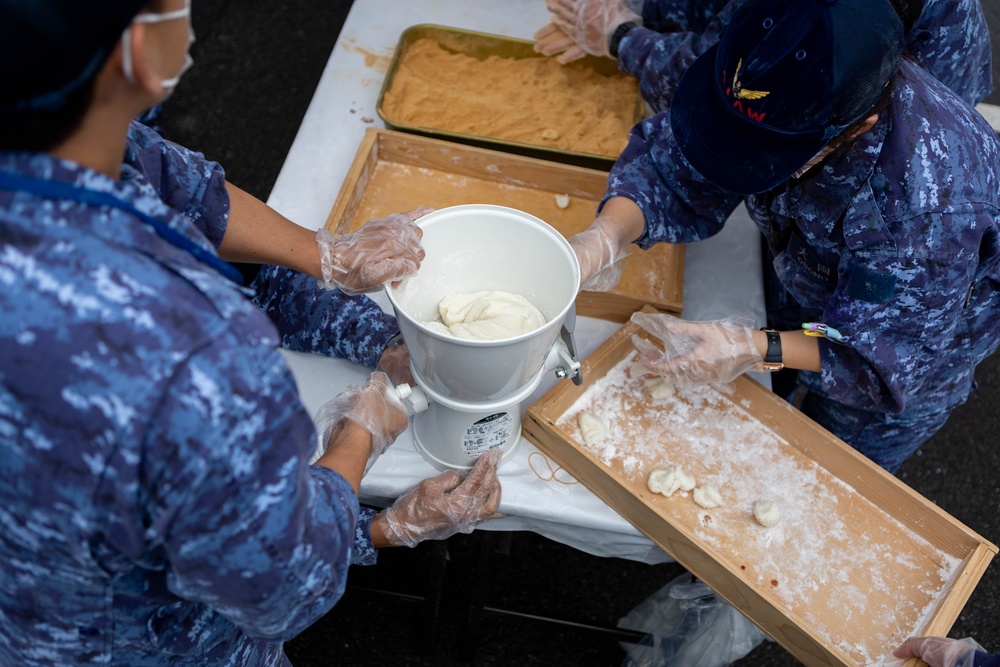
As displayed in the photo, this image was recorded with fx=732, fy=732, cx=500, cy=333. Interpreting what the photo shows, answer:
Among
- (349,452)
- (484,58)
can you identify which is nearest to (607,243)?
(349,452)

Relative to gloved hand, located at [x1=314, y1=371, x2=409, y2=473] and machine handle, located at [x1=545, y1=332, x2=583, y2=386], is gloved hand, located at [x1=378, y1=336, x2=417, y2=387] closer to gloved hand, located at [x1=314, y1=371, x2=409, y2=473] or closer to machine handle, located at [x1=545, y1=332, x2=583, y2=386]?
gloved hand, located at [x1=314, y1=371, x2=409, y2=473]

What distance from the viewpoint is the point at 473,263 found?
155 centimetres

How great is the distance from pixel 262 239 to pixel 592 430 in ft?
2.83

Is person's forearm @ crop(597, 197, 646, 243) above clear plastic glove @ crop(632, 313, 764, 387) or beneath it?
above

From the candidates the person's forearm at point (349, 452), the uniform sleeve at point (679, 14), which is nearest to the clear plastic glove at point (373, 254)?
the person's forearm at point (349, 452)

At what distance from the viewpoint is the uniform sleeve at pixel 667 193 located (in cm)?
193

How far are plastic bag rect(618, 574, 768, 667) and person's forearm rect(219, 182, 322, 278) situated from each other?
52.7 inches

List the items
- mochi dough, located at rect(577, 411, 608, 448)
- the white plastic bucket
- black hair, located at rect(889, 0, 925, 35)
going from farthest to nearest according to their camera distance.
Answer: black hair, located at rect(889, 0, 925, 35) < mochi dough, located at rect(577, 411, 608, 448) < the white plastic bucket

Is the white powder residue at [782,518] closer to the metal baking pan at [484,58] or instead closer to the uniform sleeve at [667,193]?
the uniform sleeve at [667,193]

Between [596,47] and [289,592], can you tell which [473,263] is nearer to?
[289,592]

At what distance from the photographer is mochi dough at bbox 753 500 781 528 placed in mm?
1621

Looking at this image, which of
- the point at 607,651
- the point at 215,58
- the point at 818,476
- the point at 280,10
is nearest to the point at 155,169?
the point at 818,476

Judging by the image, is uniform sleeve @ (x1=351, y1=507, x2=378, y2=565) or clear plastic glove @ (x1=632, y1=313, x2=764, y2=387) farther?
clear plastic glove @ (x1=632, y1=313, x2=764, y2=387)

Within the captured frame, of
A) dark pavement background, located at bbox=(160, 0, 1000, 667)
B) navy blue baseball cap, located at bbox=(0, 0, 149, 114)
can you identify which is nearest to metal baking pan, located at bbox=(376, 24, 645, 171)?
dark pavement background, located at bbox=(160, 0, 1000, 667)
